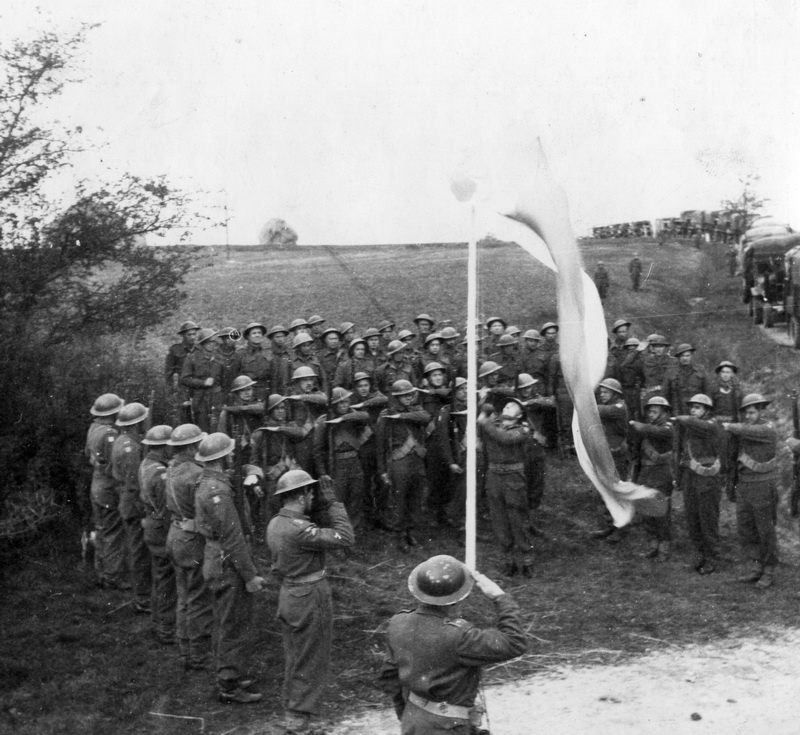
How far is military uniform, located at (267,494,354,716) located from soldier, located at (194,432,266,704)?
0.60 metres

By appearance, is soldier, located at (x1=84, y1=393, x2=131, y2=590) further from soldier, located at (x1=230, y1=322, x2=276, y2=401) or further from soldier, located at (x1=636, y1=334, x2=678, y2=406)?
soldier, located at (x1=636, y1=334, x2=678, y2=406)

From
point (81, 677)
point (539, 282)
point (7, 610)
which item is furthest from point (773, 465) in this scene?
point (539, 282)

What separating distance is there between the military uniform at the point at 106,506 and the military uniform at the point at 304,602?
11.2 ft

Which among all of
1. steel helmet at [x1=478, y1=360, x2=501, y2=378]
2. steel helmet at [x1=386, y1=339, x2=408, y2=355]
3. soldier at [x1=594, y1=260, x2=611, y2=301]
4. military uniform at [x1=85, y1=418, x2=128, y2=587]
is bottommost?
military uniform at [x1=85, y1=418, x2=128, y2=587]

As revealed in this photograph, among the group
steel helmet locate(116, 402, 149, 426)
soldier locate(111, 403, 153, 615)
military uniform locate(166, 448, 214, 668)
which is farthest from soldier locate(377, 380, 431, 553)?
military uniform locate(166, 448, 214, 668)

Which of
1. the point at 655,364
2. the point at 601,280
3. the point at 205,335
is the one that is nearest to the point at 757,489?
the point at 655,364

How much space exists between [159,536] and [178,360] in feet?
16.9

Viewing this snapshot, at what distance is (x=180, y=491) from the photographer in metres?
7.48

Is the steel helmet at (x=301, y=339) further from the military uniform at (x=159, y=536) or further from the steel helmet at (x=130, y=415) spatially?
the military uniform at (x=159, y=536)

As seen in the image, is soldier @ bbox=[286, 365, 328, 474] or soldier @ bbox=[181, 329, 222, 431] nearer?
soldier @ bbox=[286, 365, 328, 474]

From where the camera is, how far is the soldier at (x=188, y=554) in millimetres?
7492

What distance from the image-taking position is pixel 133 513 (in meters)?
8.91

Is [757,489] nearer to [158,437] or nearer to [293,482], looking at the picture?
[293,482]

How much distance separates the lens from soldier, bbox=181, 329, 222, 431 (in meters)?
12.4
